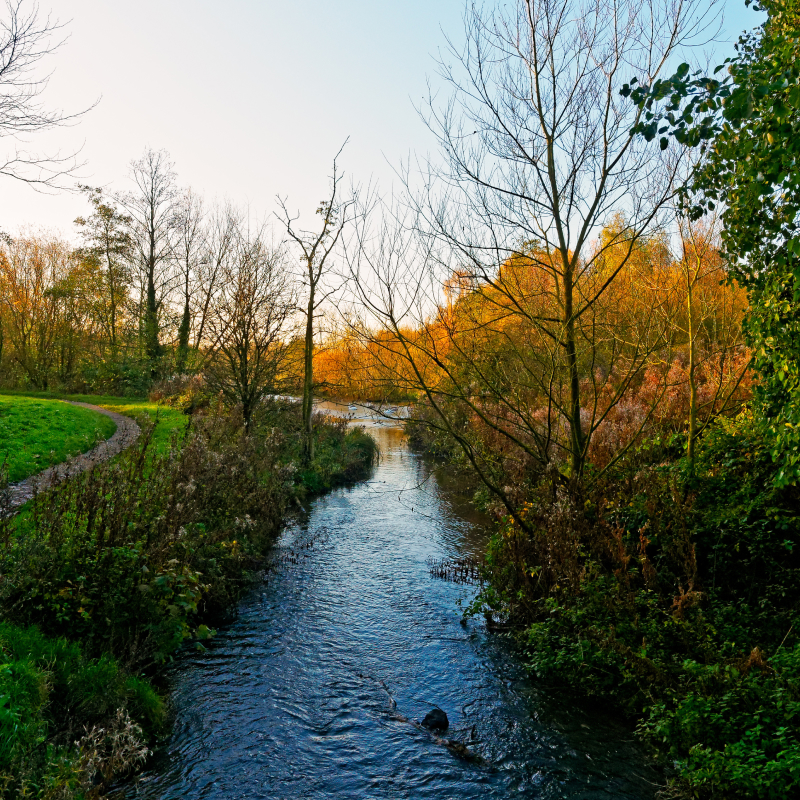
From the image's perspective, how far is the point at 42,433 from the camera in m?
12.8

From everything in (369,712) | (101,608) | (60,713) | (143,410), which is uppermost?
(143,410)

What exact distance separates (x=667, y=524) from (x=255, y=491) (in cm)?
698

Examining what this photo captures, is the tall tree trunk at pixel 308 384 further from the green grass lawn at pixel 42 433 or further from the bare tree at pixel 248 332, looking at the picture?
the green grass lawn at pixel 42 433

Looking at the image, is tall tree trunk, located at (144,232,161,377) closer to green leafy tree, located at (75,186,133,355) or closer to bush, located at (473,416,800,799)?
green leafy tree, located at (75,186,133,355)

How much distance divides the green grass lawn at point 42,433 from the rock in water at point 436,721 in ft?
18.4

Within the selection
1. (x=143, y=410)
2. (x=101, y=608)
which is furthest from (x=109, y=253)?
(x=101, y=608)

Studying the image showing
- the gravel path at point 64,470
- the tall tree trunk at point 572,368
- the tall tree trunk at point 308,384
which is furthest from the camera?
the tall tree trunk at point 308,384

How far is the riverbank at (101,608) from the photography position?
3.87m

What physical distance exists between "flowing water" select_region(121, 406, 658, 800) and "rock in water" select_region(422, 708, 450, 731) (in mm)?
112

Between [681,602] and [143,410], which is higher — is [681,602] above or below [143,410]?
below

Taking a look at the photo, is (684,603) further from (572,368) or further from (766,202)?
(766,202)

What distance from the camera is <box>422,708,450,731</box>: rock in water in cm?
547

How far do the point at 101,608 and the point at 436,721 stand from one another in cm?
335

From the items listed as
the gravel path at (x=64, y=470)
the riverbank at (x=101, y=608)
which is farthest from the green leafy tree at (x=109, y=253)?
the riverbank at (x=101, y=608)
